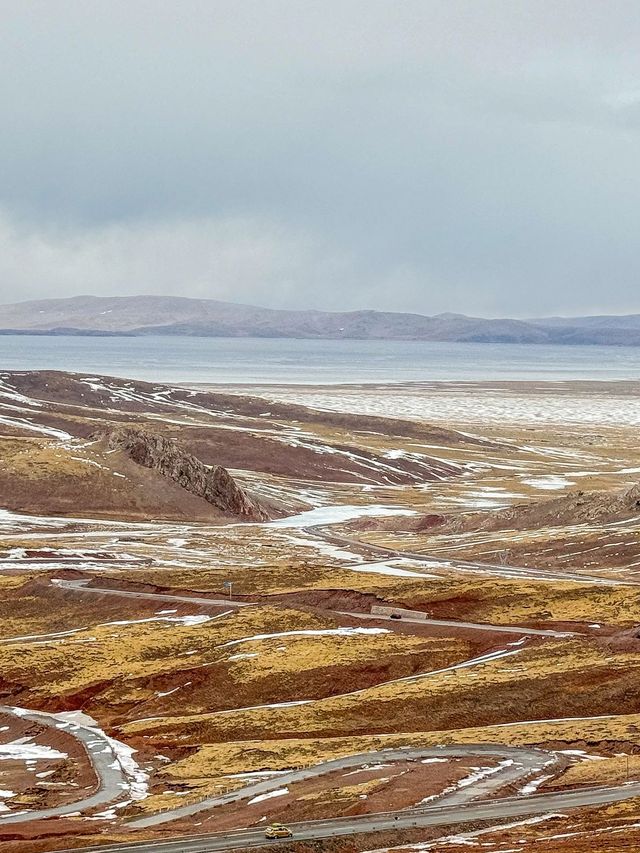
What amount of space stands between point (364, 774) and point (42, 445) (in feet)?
409

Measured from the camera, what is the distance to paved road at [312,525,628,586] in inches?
4286

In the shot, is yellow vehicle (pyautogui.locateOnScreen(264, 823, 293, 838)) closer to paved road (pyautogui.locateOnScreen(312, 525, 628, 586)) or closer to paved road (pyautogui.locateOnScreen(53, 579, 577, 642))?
paved road (pyautogui.locateOnScreen(53, 579, 577, 642))

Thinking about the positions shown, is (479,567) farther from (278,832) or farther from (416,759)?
(278,832)

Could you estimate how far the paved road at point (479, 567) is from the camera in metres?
109

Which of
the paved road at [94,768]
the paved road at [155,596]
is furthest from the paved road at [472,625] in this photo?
the paved road at [94,768]

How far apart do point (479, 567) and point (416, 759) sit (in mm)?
58587

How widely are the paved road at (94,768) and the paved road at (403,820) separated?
29.4 ft

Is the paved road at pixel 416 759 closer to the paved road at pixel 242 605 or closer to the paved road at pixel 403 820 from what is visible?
the paved road at pixel 403 820

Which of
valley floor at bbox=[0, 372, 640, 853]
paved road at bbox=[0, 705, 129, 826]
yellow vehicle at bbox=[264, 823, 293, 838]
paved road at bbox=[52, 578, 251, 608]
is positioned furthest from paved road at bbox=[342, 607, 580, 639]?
yellow vehicle at bbox=[264, 823, 293, 838]

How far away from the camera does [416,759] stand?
195ft

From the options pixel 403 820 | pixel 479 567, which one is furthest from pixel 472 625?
pixel 403 820

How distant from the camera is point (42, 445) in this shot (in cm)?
17325

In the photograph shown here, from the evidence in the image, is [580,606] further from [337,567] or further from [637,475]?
[637,475]

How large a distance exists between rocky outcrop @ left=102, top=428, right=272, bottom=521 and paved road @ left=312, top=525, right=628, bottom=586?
2496 cm
